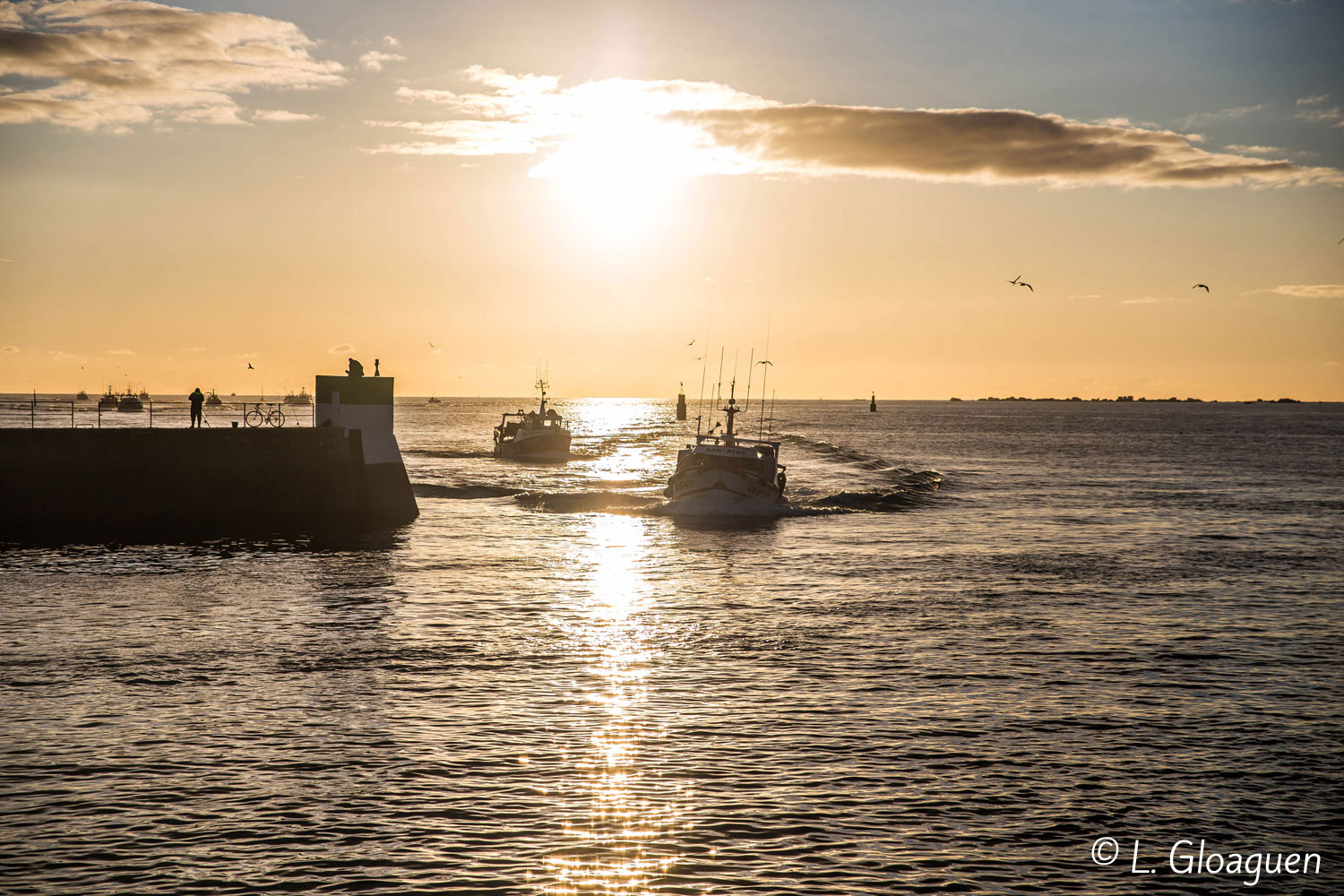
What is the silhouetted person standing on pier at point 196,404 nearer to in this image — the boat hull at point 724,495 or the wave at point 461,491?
the wave at point 461,491

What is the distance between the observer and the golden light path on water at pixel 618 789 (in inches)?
410

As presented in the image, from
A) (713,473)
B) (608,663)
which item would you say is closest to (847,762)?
(608,663)

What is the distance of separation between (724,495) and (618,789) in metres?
37.9

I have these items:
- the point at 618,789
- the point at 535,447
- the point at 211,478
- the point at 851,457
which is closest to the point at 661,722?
the point at 618,789

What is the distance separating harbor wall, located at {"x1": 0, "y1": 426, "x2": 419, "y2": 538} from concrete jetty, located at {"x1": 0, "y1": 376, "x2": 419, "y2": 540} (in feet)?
0.11

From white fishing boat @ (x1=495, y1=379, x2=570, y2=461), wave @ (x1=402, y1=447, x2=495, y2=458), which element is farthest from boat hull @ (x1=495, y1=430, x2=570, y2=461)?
wave @ (x1=402, y1=447, x2=495, y2=458)

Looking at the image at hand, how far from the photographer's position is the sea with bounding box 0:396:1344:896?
35.5ft

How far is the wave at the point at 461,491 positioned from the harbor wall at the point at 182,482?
17.7m

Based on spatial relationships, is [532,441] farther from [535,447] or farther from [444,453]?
[444,453]

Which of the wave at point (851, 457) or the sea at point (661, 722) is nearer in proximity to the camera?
the sea at point (661, 722)

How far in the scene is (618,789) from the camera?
41.4 ft

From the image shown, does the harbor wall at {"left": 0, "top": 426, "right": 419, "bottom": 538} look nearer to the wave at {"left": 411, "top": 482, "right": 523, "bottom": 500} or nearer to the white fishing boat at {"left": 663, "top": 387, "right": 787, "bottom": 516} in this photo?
the white fishing boat at {"left": 663, "top": 387, "right": 787, "bottom": 516}

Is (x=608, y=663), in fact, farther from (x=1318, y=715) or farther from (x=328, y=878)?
(x=1318, y=715)

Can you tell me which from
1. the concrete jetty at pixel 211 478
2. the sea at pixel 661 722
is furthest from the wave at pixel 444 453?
the sea at pixel 661 722
